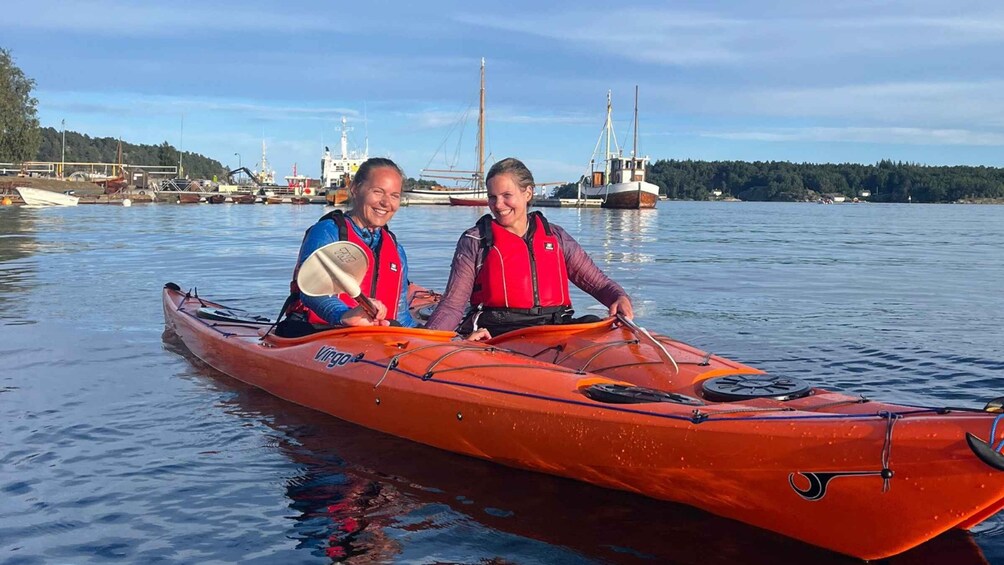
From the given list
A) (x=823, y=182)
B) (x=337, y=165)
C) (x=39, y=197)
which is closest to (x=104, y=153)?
(x=337, y=165)

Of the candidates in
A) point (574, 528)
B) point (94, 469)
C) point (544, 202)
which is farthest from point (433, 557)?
point (544, 202)

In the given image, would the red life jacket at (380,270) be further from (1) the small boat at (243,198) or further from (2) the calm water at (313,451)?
(1) the small boat at (243,198)

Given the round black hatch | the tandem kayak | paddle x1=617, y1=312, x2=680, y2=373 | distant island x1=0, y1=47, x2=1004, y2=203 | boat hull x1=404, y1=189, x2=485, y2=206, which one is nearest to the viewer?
the tandem kayak

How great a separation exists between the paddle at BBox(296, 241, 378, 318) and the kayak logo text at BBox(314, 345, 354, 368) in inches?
14.1

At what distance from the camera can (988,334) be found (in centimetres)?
976

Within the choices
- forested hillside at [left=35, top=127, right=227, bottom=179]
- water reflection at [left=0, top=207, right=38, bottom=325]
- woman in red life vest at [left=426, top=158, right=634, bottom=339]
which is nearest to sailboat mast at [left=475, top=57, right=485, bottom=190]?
water reflection at [left=0, top=207, right=38, bottom=325]

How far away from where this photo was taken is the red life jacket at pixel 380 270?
5781 millimetres

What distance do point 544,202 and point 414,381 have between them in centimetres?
7669

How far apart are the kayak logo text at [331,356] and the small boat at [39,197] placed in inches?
1967

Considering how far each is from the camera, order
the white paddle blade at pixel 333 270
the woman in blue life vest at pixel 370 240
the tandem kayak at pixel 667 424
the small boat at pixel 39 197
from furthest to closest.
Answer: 1. the small boat at pixel 39 197
2. the woman in blue life vest at pixel 370 240
3. the white paddle blade at pixel 333 270
4. the tandem kayak at pixel 667 424

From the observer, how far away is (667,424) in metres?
4.10

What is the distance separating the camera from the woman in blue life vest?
569cm

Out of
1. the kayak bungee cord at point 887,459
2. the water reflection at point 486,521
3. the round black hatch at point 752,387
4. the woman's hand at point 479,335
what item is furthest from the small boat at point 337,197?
the kayak bungee cord at point 887,459

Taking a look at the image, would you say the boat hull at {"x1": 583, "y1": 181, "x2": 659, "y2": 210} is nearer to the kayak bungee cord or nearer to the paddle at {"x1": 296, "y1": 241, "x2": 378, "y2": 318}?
the paddle at {"x1": 296, "y1": 241, "x2": 378, "y2": 318}
